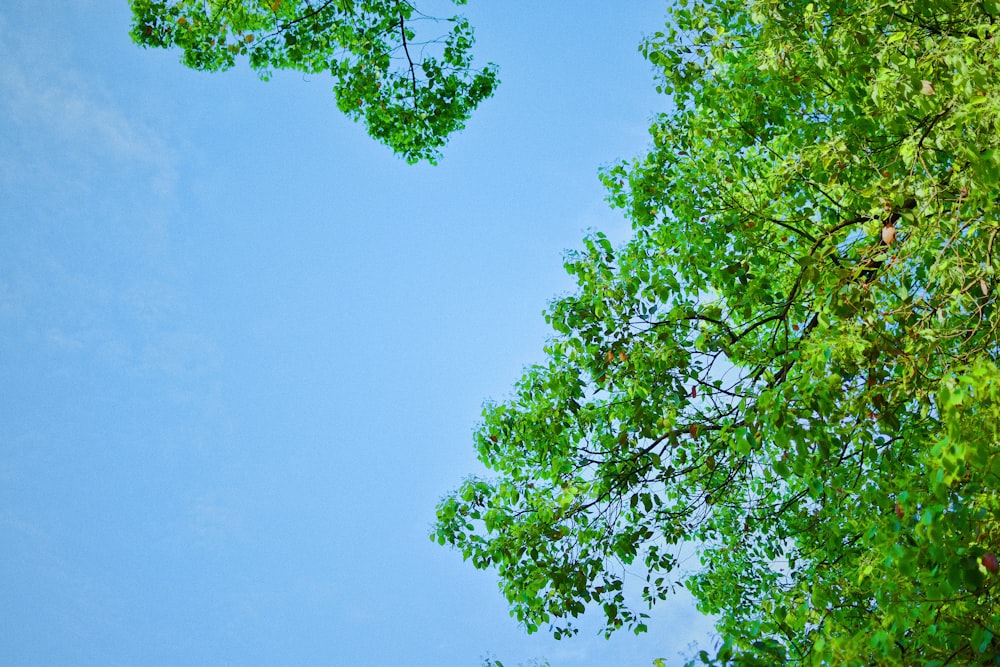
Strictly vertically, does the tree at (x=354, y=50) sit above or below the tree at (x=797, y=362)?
above

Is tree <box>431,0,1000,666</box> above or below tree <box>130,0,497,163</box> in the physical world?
below

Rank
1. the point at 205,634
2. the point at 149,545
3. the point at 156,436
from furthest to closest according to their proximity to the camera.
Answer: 1. the point at 156,436
2. the point at 149,545
3. the point at 205,634

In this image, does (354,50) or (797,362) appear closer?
(797,362)

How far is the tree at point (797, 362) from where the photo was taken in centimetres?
408

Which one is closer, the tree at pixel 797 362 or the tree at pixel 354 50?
the tree at pixel 797 362

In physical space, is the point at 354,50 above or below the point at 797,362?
above

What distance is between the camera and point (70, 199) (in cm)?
9219

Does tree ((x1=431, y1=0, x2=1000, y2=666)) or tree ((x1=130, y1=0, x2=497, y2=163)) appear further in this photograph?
tree ((x1=130, y1=0, x2=497, y2=163))

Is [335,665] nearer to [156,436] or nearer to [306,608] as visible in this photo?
[306,608]

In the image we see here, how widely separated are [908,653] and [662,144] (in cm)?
611

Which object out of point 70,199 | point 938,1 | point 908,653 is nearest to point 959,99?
point 938,1

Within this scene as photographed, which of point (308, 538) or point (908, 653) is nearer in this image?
point (908, 653)

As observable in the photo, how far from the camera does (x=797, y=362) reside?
5539 millimetres

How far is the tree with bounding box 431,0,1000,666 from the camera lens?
408 cm
